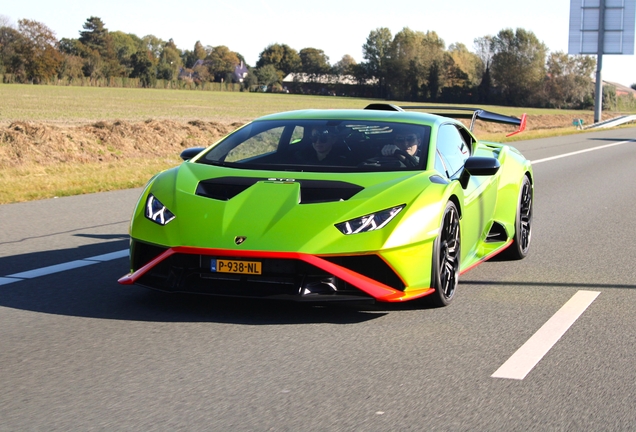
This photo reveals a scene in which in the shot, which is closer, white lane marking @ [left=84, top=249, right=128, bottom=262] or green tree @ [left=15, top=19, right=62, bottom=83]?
white lane marking @ [left=84, top=249, right=128, bottom=262]

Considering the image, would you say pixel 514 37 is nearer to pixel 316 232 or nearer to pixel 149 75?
pixel 149 75

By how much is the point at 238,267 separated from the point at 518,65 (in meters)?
144

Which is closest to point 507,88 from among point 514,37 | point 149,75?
point 514,37

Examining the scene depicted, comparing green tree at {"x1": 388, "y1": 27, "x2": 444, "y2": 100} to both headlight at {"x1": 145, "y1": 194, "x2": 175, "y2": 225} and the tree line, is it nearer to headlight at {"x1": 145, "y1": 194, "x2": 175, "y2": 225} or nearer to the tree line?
the tree line

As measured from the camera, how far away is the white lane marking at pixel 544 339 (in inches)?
183

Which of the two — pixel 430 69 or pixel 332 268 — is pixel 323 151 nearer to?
pixel 332 268

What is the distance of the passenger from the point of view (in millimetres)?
6559

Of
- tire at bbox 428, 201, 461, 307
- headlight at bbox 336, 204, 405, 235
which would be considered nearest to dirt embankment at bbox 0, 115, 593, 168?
tire at bbox 428, 201, 461, 307

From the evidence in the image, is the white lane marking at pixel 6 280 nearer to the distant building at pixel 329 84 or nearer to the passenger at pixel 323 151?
the passenger at pixel 323 151

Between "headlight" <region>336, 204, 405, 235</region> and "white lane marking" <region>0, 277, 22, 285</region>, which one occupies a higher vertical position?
"headlight" <region>336, 204, 405, 235</region>

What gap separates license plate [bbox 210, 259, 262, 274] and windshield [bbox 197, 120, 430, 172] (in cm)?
109

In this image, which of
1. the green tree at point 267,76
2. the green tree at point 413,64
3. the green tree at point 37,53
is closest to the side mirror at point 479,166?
the green tree at point 37,53

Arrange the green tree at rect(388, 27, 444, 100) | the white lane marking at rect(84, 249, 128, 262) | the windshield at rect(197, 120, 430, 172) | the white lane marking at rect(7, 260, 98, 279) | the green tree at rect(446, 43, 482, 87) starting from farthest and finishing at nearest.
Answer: the green tree at rect(388, 27, 444, 100)
the green tree at rect(446, 43, 482, 87)
the white lane marking at rect(84, 249, 128, 262)
the white lane marking at rect(7, 260, 98, 279)
the windshield at rect(197, 120, 430, 172)

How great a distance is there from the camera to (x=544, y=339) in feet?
17.5
